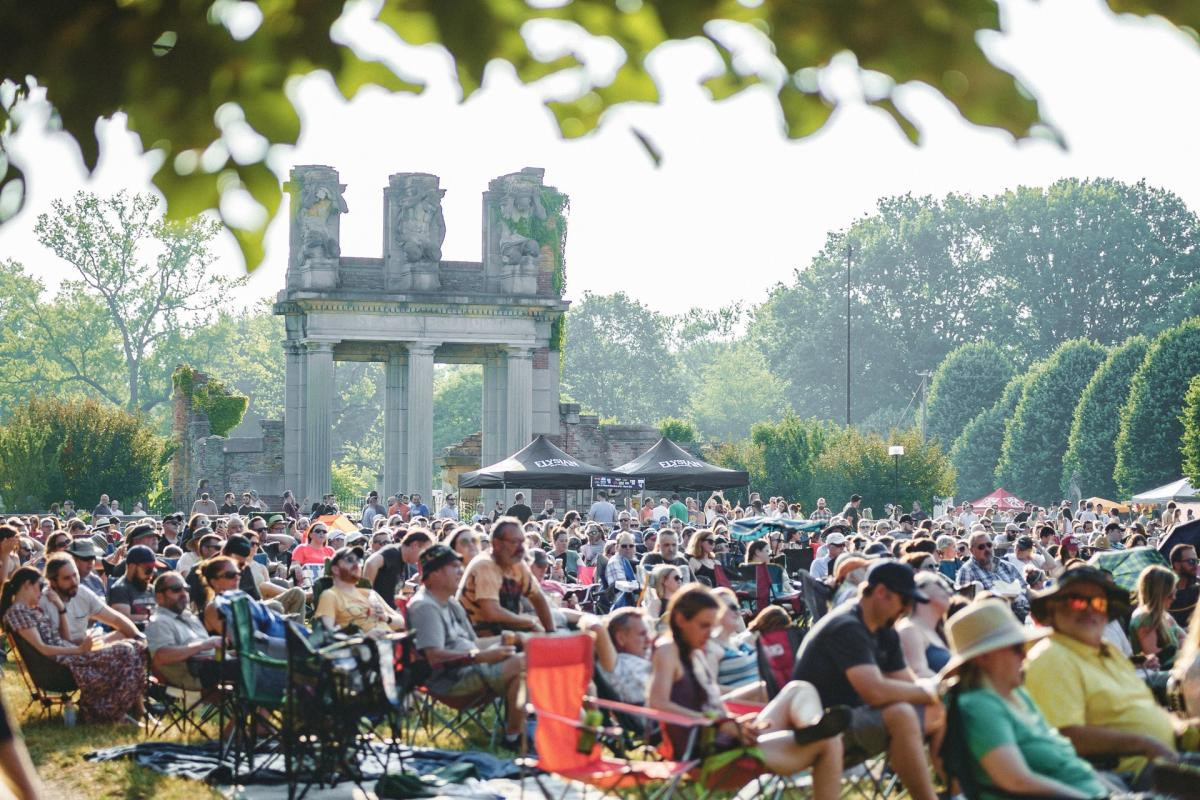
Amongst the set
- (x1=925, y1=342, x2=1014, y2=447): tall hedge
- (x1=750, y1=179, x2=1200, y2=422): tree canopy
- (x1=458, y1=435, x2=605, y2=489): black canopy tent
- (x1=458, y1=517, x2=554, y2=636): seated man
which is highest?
(x1=750, y1=179, x2=1200, y2=422): tree canopy

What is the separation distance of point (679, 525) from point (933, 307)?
76.1 metres

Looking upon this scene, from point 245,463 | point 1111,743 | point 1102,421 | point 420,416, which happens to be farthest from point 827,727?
point 1102,421

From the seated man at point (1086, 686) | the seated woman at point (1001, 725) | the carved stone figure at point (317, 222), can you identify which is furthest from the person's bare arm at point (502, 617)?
the carved stone figure at point (317, 222)

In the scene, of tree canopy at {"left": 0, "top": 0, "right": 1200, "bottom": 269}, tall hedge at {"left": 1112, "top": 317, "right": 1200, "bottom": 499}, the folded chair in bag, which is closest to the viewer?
tree canopy at {"left": 0, "top": 0, "right": 1200, "bottom": 269}

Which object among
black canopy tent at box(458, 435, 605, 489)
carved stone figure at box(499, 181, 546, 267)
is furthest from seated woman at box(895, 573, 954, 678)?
carved stone figure at box(499, 181, 546, 267)

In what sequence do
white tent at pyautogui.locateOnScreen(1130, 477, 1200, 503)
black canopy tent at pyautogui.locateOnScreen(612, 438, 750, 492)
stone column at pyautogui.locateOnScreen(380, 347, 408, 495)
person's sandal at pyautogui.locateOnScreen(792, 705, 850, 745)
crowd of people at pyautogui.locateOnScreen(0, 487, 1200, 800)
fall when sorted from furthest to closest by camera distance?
stone column at pyautogui.locateOnScreen(380, 347, 408, 495) < white tent at pyautogui.locateOnScreen(1130, 477, 1200, 503) < black canopy tent at pyautogui.locateOnScreen(612, 438, 750, 492) < person's sandal at pyautogui.locateOnScreen(792, 705, 850, 745) < crowd of people at pyautogui.locateOnScreen(0, 487, 1200, 800)

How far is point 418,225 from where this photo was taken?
47125 millimetres

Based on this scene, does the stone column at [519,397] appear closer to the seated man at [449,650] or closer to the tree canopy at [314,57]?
the seated man at [449,650]

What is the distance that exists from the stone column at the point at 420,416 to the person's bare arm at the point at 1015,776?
40368mm

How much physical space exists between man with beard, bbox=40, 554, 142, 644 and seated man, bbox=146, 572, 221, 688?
0.75 meters

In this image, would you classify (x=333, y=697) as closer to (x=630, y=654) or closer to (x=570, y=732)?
(x=570, y=732)

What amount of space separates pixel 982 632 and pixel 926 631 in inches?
138

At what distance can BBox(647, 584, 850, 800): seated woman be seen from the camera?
790 centimetres

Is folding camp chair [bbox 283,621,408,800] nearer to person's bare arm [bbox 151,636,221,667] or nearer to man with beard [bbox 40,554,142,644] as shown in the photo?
person's bare arm [bbox 151,636,221,667]
